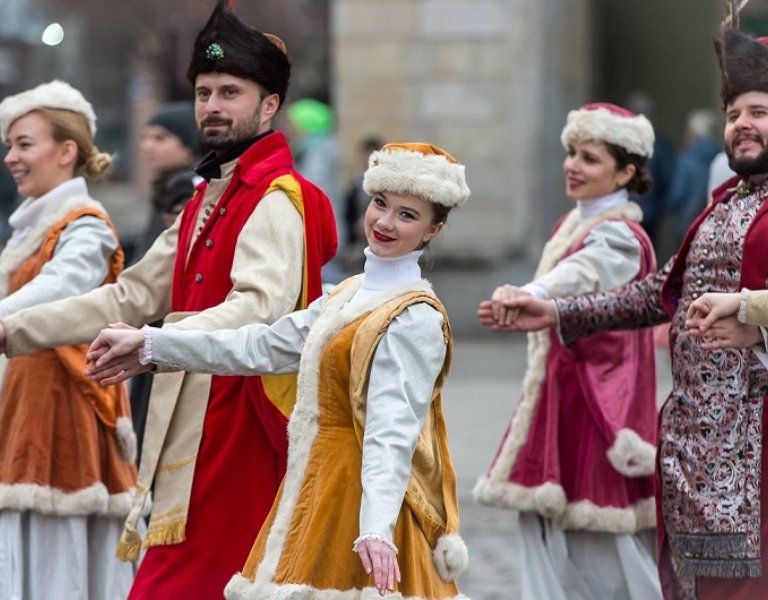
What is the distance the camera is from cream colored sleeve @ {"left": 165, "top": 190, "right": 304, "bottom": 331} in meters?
5.34

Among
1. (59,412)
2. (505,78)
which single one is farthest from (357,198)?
(59,412)

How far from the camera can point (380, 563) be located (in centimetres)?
460

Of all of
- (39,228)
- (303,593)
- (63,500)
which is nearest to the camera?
(303,593)

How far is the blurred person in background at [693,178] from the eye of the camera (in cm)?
1659

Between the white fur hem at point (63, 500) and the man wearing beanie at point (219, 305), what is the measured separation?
914 millimetres

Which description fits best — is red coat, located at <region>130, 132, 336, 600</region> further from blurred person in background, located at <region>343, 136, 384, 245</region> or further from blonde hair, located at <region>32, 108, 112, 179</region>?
blurred person in background, located at <region>343, 136, 384, 245</region>

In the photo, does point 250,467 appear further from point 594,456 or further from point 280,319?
point 594,456

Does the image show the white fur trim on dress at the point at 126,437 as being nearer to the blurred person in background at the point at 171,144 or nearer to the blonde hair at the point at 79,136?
the blonde hair at the point at 79,136

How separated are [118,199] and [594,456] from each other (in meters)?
22.1

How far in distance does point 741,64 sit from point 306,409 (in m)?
1.73

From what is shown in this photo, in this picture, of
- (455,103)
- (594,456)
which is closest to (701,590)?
(594,456)

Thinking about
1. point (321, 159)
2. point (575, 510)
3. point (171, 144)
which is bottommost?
point (575, 510)

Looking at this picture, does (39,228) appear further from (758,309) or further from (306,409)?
(758,309)

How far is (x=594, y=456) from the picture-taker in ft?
22.9
